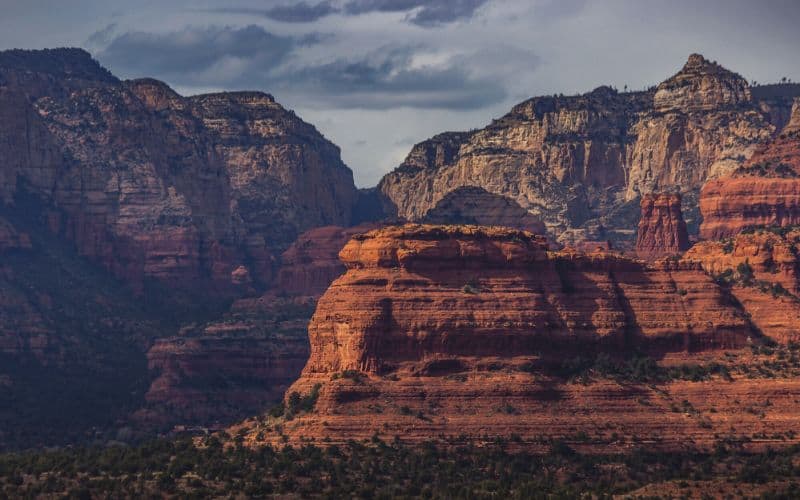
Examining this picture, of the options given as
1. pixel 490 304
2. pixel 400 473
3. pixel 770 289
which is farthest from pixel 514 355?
pixel 770 289

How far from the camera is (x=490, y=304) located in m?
175

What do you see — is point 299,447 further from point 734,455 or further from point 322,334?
point 734,455

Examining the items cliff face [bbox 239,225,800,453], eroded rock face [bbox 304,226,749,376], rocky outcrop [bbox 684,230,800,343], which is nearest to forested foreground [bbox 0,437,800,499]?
cliff face [bbox 239,225,800,453]

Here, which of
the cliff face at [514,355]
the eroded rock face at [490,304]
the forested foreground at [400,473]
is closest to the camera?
the forested foreground at [400,473]

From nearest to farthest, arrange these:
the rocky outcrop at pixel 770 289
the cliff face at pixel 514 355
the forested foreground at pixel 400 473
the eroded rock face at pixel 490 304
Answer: the forested foreground at pixel 400 473 < the cliff face at pixel 514 355 < the eroded rock face at pixel 490 304 < the rocky outcrop at pixel 770 289

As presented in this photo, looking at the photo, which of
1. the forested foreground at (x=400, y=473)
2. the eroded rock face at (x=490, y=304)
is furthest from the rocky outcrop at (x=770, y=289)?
the forested foreground at (x=400, y=473)

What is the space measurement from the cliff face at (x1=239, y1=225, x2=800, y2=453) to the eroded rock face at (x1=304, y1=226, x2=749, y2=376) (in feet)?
0.29

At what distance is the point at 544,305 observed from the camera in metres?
177

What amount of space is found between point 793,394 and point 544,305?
16.2 m

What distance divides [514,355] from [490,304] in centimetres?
343

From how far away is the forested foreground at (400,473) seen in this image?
15938 centimetres

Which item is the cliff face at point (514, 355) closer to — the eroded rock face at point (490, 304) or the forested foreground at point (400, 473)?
the eroded rock face at point (490, 304)

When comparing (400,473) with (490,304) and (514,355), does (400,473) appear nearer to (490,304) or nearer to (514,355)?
(514,355)

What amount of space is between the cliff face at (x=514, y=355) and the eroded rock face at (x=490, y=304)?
87 mm
